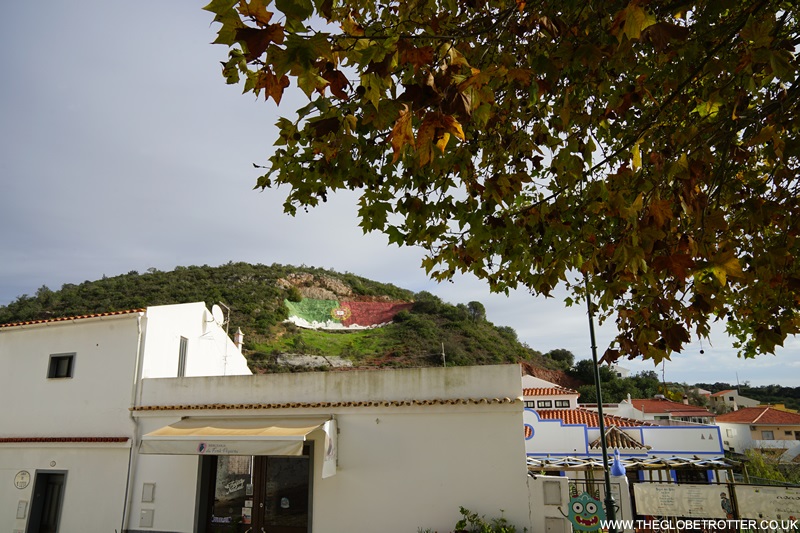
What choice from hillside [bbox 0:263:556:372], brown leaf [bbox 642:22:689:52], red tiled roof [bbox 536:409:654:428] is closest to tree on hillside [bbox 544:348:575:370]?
hillside [bbox 0:263:556:372]

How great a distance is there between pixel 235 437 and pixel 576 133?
887 cm

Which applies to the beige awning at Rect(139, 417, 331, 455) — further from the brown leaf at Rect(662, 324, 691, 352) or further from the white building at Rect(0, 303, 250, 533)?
the brown leaf at Rect(662, 324, 691, 352)

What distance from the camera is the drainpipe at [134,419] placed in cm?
1177

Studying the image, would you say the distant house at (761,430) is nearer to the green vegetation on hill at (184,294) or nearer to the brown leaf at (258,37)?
the green vegetation on hill at (184,294)

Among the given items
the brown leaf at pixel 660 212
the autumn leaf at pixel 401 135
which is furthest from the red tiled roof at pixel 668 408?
the autumn leaf at pixel 401 135

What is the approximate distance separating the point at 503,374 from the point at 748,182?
19.7 ft

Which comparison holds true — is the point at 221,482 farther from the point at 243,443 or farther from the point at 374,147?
the point at 374,147

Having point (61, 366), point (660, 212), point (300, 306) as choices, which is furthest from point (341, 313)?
point (660, 212)

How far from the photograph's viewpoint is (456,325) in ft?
193

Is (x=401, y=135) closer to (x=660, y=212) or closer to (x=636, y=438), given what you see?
(x=660, y=212)

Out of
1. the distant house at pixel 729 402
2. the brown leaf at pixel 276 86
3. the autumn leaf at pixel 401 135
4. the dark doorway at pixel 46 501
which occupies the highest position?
the distant house at pixel 729 402

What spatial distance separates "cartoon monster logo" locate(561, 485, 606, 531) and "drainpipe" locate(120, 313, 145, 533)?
9795 millimetres

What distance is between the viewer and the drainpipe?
11773mm

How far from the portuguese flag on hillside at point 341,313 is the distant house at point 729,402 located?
41.8 meters
